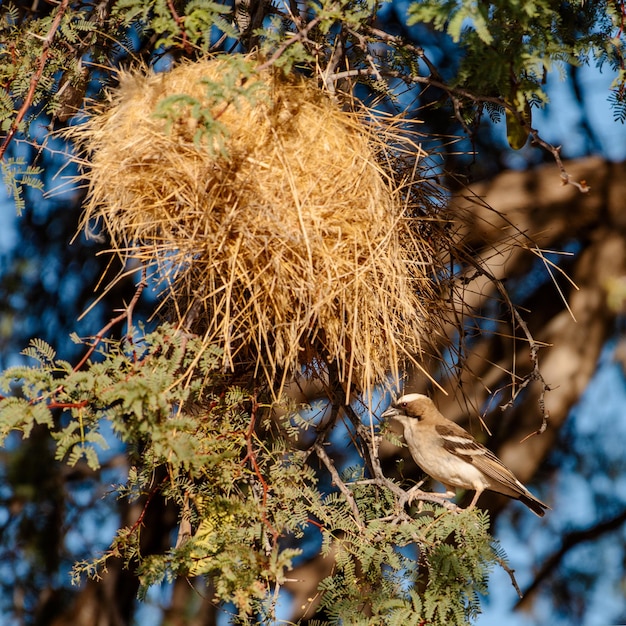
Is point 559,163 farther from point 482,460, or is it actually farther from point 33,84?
point 33,84

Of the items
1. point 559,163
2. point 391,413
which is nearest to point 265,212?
point 559,163

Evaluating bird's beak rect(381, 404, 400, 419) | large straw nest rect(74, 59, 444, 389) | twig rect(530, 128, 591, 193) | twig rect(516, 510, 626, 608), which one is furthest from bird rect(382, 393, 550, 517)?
twig rect(516, 510, 626, 608)

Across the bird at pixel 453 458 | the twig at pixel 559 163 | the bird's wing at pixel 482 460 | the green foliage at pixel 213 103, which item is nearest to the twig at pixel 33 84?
the green foliage at pixel 213 103

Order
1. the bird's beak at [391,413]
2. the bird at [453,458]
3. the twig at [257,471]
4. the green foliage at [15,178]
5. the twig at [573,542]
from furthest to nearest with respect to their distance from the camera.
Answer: the twig at [573,542] < the bird's beak at [391,413] < the bird at [453,458] < the green foliage at [15,178] < the twig at [257,471]

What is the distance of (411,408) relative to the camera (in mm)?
3508

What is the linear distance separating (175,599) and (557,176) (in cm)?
320

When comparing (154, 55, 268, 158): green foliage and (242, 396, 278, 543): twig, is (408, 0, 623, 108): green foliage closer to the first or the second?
(154, 55, 268, 158): green foliage

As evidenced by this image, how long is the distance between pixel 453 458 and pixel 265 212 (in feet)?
4.30

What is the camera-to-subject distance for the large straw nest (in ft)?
8.19

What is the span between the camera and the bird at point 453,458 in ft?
10.8

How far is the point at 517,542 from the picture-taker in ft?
18.6

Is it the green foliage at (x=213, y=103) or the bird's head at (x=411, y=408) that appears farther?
the bird's head at (x=411, y=408)

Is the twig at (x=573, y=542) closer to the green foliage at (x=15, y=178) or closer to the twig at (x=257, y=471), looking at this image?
the twig at (x=257, y=471)

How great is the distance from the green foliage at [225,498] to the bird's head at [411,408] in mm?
603
